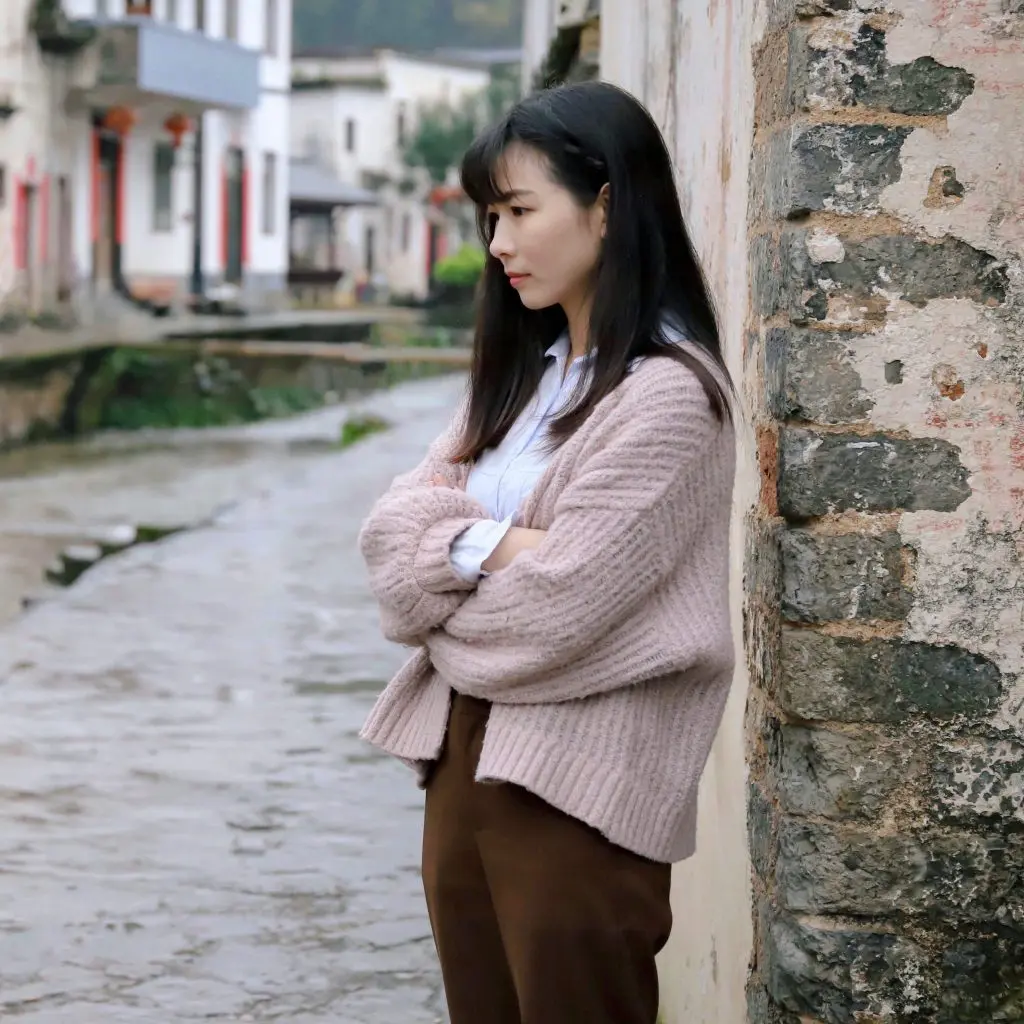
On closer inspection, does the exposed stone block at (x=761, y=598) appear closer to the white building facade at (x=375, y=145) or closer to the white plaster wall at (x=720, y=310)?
the white plaster wall at (x=720, y=310)

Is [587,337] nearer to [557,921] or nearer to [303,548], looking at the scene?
[557,921]

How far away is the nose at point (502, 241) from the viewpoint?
7.39ft

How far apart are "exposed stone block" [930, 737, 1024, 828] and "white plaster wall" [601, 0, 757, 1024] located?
1.28 ft

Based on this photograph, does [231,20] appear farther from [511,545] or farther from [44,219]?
[511,545]

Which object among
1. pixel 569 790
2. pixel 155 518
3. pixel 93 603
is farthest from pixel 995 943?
pixel 155 518

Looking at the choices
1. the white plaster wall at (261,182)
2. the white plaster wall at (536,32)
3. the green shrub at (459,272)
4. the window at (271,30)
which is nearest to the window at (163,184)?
the white plaster wall at (261,182)

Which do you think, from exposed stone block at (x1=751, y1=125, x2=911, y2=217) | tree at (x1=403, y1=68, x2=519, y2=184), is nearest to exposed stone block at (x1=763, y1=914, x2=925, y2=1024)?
exposed stone block at (x1=751, y1=125, x2=911, y2=217)

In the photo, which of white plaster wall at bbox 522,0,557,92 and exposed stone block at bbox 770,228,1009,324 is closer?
exposed stone block at bbox 770,228,1009,324

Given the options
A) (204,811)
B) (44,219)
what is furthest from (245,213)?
(204,811)

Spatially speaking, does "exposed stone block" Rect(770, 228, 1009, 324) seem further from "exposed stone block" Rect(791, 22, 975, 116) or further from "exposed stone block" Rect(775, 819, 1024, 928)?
"exposed stone block" Rect(775, 819, 1024, 928)

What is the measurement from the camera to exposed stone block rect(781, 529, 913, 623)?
2463 millimetres

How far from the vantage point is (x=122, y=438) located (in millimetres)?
21469

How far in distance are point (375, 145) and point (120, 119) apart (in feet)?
79.0

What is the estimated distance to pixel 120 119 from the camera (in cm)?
2722
